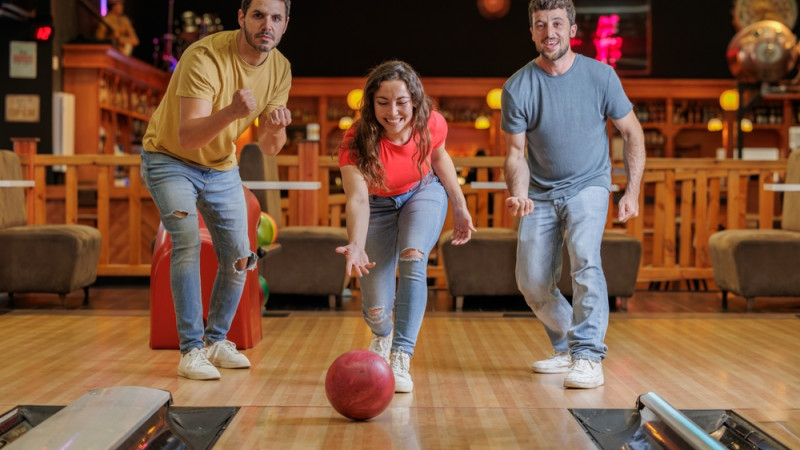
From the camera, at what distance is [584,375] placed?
10.9 feet

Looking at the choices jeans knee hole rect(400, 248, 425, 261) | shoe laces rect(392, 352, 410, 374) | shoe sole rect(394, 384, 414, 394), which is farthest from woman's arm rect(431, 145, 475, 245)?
shoe sole rect(394, 384, 414, 394)

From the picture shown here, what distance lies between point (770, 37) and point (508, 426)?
321 inches

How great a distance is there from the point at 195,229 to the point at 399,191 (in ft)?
2.73

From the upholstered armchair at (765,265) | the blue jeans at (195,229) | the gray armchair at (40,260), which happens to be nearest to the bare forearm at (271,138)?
the blue jeans at (195,229)

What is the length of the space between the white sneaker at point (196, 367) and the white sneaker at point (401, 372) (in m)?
0.73

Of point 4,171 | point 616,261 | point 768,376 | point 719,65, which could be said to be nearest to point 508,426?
point 768,376

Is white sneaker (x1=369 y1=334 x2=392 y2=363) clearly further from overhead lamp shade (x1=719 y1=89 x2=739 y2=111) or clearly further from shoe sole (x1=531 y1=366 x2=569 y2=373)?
overhead lamp shade (x1=719 y1=89 x2=739 y2=111)

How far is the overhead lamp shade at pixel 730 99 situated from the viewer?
1198 centimetres

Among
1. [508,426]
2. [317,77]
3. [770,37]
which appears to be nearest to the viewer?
[508,426]

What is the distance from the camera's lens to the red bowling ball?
2.73m

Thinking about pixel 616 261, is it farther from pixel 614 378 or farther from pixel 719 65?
pixel 719 65

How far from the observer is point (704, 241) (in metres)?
6.81

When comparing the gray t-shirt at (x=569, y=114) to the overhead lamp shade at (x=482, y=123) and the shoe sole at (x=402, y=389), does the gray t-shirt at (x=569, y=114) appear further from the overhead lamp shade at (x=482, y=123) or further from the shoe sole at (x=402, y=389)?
the overhead lamp shade at (x=482, y=123)

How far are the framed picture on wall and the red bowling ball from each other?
30.1 feet
